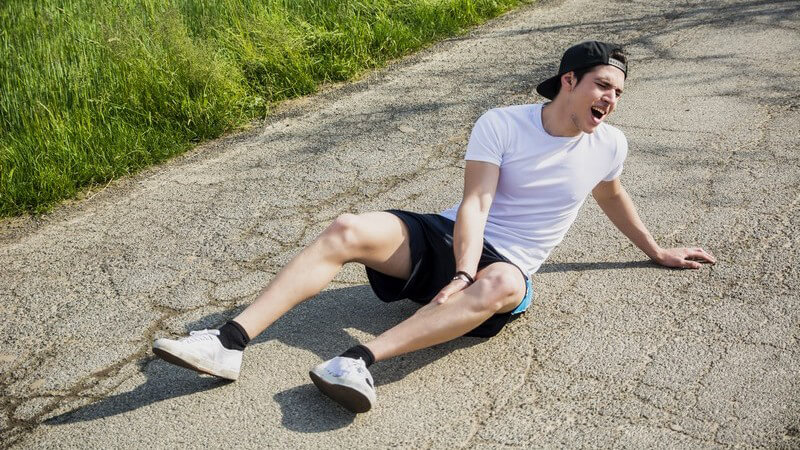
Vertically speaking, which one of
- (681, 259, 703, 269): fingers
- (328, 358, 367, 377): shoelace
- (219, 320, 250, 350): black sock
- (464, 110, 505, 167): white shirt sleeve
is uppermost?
(464, 110, 505, 167): white shirt sleeve

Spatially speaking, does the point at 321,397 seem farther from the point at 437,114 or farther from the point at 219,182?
the point at 437,114

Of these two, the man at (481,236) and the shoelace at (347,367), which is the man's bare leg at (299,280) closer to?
the man at (481,236)

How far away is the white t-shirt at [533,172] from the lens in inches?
137

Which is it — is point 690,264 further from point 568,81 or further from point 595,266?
point 568,81

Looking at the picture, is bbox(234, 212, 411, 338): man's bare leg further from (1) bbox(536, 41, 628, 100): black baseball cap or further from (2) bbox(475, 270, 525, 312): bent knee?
(1) bbox(536, 41, 628, 100): black baseball cap

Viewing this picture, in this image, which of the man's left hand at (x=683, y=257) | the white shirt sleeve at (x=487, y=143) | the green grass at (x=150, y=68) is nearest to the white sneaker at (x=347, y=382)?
the white shirt sleeve at (x=487, y=143)

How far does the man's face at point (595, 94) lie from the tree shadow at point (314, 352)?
93cm

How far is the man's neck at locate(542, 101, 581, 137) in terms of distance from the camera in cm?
347

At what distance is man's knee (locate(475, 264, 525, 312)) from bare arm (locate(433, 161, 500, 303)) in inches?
2.3

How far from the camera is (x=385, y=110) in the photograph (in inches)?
235

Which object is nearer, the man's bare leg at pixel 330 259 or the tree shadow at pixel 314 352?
the tree shadow at pixel 314 352

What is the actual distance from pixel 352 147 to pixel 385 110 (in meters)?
0.62

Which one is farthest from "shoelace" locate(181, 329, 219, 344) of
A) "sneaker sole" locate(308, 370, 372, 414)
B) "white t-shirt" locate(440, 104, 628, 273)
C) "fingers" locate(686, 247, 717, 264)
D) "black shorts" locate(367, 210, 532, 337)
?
"fingers" locate(686, 247, 717, 264)

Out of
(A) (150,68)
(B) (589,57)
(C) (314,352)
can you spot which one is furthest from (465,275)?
(A) (150,68)
